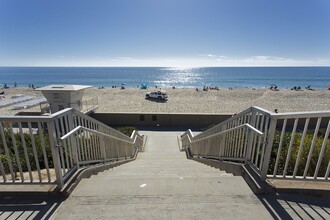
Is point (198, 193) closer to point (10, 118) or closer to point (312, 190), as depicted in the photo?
point (312, 190)

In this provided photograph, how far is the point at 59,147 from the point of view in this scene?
300cm

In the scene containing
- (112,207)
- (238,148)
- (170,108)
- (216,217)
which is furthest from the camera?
(170,108)

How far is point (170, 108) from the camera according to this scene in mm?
25156

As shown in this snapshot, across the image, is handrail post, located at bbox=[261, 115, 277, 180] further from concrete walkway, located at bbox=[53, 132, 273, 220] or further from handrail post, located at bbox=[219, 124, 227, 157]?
handrail post, located at bbox=[219, 124, 227, 157]

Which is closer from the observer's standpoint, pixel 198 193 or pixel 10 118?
pixel 10 118

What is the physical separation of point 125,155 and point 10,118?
5.09 meters

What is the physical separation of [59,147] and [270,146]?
2.83m

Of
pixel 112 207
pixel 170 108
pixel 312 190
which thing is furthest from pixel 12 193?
pixel 170 108

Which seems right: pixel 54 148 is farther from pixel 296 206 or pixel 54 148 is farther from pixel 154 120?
pixel 154 120

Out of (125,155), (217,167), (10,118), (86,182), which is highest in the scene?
(10,118)

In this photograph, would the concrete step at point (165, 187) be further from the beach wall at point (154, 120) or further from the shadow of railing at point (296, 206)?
the beach wall at point (154, 120)

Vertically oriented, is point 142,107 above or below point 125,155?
below

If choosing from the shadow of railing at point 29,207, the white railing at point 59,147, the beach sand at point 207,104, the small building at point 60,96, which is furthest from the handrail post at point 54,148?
the beach sand at point 207,104

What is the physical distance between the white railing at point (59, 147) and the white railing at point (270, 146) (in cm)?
272
